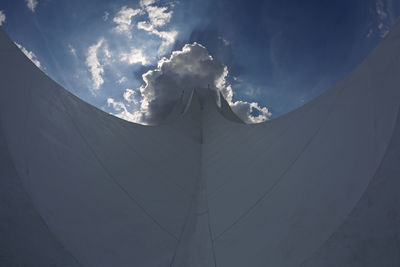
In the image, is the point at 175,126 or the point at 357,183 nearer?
the point at 357,183

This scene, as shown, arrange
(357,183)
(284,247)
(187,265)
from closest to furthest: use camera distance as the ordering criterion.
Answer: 1. (357,183)
2. (284,247)
3. (187,265)

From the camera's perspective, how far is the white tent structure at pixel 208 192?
2.22 m

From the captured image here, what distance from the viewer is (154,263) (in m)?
3.59

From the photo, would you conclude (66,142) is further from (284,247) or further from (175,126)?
(175,126)

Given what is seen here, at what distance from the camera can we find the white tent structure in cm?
222

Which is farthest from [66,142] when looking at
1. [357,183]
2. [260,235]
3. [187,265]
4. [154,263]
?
[357,183]

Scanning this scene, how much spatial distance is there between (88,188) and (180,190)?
10.6ft

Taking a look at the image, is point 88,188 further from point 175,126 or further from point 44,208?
point 175,126

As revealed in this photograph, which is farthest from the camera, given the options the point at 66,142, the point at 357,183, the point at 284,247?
the point at 66,142

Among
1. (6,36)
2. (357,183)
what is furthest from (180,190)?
(6,36)

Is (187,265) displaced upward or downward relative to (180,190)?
downward

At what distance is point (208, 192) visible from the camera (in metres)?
6.76

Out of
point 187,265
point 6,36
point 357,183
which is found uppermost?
point 6,36

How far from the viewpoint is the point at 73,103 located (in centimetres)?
564
